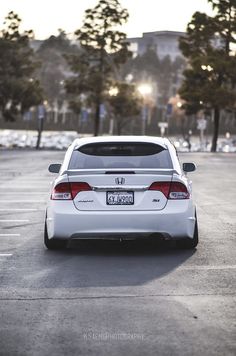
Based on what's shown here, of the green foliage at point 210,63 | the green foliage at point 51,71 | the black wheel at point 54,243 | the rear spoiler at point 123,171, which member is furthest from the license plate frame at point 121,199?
the green foliage at point 51,71

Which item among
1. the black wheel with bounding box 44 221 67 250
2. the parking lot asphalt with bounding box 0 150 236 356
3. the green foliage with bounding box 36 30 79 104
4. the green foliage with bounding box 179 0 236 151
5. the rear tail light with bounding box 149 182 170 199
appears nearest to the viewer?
the parking lot asphalt with bounding box 0 150 236 356

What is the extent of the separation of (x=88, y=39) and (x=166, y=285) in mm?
73048

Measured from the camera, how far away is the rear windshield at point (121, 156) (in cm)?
1124

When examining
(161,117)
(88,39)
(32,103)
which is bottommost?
(161,117)

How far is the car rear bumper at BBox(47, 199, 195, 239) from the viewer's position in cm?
1066

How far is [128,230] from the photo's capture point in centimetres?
1067

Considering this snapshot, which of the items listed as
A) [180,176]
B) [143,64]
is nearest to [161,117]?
[143,64]

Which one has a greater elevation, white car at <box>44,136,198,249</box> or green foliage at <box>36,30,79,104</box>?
white car at <box>44,136,198,249</box>

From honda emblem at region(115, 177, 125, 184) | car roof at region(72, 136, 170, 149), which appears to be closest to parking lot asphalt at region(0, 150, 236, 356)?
honda emblem at region(115, 177, 125, 184)

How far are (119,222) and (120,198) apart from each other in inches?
11.4

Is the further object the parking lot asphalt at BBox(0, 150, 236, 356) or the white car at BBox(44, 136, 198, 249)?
the white car at BBox(44, 136, 198, 249)

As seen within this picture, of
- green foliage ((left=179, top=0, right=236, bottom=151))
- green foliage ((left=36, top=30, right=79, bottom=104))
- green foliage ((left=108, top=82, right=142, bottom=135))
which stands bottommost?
green foliage ((left=36, top=30, right=79, bottom=104))

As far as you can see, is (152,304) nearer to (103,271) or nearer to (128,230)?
(103,271)

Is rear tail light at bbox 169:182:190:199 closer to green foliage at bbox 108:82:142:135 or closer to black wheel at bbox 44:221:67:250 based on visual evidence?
black wheel at bbox 44:221:67:250
